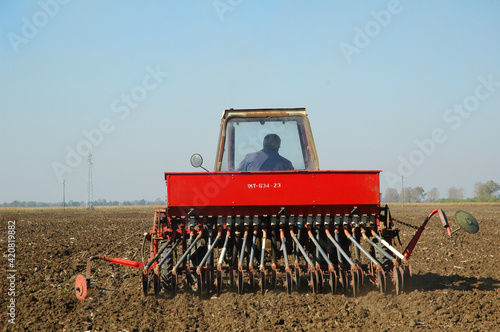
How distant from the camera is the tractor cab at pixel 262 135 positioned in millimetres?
9211

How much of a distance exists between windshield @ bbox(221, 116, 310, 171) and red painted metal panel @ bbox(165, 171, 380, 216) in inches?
60.3

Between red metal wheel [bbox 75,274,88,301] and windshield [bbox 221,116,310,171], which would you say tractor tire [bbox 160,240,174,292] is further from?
windshield [bbox 221,116,310,171]

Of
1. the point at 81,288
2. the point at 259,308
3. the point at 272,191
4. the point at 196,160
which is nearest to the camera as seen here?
the point at 259,308

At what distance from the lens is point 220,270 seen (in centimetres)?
688

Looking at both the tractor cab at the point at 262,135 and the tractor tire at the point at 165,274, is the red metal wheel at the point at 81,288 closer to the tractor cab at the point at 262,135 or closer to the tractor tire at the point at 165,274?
the tractor tire at the point at 165,274

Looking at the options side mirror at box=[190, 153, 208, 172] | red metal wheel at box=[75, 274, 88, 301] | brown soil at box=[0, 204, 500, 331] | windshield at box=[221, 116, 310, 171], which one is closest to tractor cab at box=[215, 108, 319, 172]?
windshield at box=[221, 116, 310, 171]

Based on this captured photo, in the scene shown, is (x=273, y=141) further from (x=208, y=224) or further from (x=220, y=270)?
(x=220, y=270)

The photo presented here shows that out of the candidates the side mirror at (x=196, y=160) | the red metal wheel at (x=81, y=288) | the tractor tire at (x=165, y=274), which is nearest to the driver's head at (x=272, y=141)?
the side mirror at (x=196, y=160)

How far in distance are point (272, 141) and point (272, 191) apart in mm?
1762

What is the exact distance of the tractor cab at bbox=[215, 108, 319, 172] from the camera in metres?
9.21

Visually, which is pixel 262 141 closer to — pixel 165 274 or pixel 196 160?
pixel 196 160

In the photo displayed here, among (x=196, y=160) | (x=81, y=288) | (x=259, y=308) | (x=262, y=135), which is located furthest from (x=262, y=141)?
(x=81, y=288)

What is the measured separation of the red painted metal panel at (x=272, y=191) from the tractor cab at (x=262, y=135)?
62.0 inches

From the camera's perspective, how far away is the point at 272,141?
9.20m
